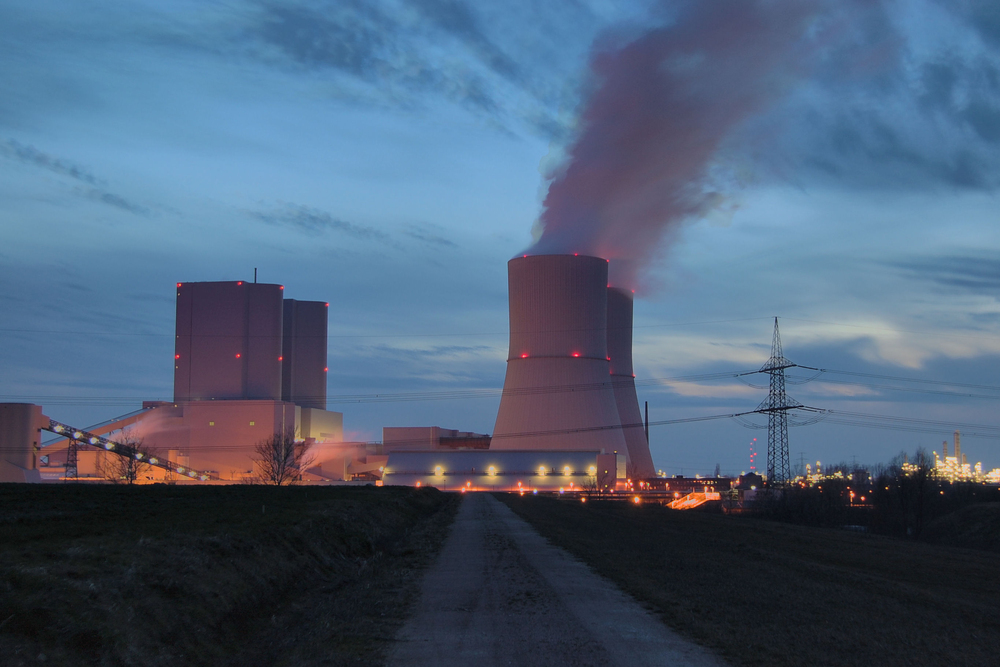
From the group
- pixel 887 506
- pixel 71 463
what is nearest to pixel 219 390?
pixel 71 463

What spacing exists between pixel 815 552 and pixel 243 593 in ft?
36.6

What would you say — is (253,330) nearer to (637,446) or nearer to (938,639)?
(637,446)

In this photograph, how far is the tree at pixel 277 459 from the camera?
5653 cm

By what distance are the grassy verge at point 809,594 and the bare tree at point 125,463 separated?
41311 millimetres

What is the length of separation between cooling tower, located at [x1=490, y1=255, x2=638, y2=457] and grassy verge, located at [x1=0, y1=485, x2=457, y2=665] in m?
30.2

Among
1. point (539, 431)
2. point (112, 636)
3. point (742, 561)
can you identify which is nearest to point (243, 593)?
point (112, 636)

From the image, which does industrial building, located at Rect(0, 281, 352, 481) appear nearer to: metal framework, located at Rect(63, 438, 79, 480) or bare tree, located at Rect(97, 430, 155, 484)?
bare tree, located at Rect(97, 430, 155, 484)

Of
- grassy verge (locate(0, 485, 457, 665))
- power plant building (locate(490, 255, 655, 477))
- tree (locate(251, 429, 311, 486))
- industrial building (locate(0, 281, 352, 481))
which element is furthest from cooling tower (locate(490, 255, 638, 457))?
grassy verge (locate(0, 485, 457, 665))

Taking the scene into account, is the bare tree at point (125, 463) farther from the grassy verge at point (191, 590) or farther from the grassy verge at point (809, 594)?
the grassy verge at point (809, 594)

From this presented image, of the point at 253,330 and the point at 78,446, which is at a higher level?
the point at 253,330

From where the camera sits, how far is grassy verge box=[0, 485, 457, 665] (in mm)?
5977

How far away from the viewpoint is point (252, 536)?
11469 mm

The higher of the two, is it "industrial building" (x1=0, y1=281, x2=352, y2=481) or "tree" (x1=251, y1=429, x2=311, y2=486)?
"industrial building" (x1=0, y1=281, x2=352, y2=481)

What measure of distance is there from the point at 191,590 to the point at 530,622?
3.25 metres
